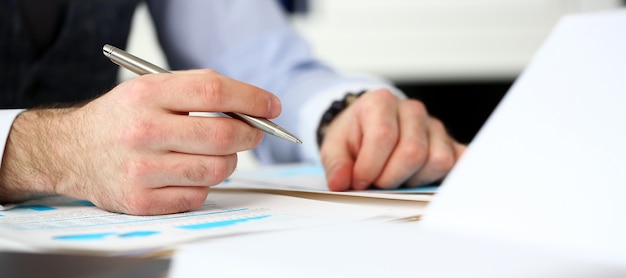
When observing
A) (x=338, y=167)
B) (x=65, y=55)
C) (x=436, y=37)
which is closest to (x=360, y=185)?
(x=338, y=167)

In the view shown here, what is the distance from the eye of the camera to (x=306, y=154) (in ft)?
3.21

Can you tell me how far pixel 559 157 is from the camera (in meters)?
0.38

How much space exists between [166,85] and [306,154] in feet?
1.63

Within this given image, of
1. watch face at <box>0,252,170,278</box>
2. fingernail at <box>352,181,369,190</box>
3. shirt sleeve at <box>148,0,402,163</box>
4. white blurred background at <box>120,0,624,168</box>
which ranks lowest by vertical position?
watch face at <box>0,252,170,278</box>

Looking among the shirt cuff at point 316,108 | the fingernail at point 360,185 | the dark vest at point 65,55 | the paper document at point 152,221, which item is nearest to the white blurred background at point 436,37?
the dark vest at point 65,55

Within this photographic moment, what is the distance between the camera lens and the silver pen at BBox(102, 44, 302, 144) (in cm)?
51

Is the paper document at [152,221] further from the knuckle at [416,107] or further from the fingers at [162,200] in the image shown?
the knuckle at [416,107]

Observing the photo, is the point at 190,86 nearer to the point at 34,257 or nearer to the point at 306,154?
the point at 34,257

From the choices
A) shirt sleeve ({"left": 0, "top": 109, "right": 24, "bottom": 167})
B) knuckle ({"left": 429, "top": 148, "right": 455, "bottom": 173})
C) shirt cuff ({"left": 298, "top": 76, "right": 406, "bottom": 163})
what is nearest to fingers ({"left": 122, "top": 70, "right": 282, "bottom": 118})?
shirt sleeve ({"left": 0, "top": 109, "right": 24, "bottom": 167})

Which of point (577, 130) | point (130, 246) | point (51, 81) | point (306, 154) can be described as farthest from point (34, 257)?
point (51, 81)

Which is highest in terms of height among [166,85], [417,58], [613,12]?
[417,58]

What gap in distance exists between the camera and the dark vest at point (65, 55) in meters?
0.96

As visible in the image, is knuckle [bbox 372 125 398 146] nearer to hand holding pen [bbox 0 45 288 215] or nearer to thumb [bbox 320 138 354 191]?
thumb [bbox 320 138 354 191]

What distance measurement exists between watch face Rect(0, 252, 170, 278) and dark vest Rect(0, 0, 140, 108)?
0.67 m
